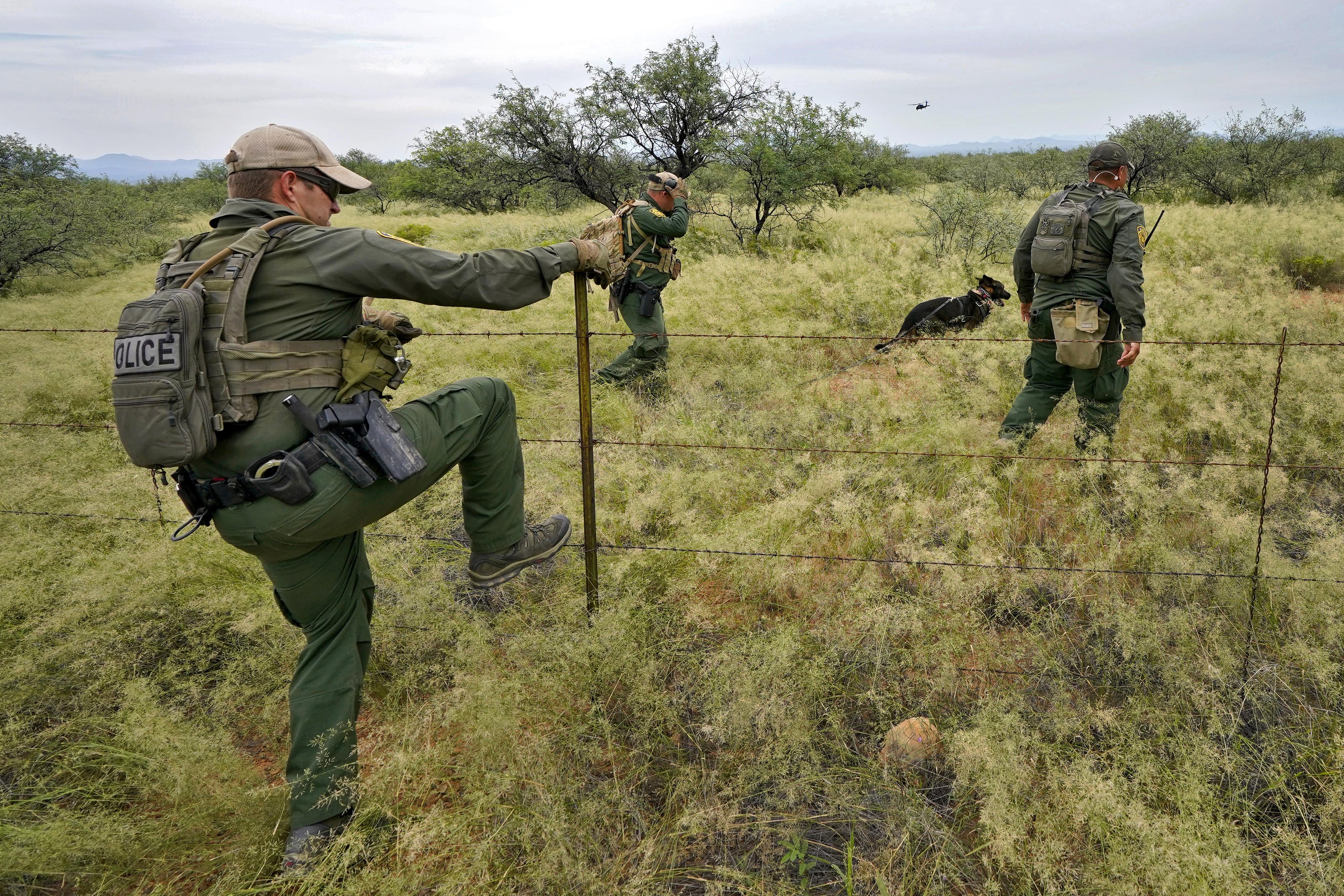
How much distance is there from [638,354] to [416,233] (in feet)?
32.4

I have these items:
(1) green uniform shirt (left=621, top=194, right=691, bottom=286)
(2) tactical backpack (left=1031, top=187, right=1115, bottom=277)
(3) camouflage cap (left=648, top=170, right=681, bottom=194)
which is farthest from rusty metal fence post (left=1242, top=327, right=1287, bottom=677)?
→ (3) camouflage cap (left=648, top=170, right=681, bottom=194)

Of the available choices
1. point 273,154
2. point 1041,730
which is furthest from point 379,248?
point 1041,730

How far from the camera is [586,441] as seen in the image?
2.86 metres

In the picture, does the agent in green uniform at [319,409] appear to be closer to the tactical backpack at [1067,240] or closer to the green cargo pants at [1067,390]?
the tactical backpack at [1067,240]

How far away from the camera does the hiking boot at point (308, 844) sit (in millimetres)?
1987

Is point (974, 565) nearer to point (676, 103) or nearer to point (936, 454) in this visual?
point (936, 454)

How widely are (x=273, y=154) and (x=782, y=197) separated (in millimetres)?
10549

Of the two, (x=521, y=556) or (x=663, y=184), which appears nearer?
(x=521, y=556)

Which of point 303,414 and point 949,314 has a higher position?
point 949,314

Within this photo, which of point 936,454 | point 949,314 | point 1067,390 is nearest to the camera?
point 936,454

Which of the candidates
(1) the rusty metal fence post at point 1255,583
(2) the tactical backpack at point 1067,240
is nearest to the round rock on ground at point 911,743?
(1) the rusty metal fence post at point 1255,583

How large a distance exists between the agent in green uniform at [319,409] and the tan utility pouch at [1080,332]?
3.00 metres

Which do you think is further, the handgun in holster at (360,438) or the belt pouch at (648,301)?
the belt pouch at (648,301)

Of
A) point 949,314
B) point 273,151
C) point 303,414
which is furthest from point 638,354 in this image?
point 303,414
